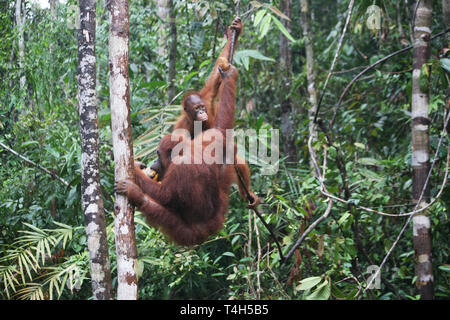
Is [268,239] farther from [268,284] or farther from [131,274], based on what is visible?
[131,274]

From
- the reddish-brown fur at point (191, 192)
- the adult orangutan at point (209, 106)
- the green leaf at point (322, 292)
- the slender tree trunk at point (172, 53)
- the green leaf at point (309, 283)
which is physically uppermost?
the slender tree trunk at point (172, 53)

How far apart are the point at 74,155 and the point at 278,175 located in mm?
2079

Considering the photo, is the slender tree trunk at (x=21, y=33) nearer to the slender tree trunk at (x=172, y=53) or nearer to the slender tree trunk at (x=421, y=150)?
the slender tree trunk at (x=172, y=53)

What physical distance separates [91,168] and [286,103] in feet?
11.9

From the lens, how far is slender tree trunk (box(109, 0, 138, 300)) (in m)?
2.33

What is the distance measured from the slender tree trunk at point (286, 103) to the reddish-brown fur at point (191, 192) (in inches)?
99.2

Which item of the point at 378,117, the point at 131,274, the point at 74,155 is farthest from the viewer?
the point at 378,117

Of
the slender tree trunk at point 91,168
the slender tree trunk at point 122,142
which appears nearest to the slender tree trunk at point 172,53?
the slender tree trunk at point 91,168

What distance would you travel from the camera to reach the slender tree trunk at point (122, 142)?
233cm

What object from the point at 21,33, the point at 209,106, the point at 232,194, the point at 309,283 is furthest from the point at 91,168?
the point at 21,33

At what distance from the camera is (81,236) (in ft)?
13.3

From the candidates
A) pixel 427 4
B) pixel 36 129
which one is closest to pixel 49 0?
pixel 36 129

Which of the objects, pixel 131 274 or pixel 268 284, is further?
pixel 268 284

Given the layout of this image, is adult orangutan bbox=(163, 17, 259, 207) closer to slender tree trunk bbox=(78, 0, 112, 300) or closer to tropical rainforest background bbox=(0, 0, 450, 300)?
tropical rainforest background bbox=(0, 0, 450, 300)
